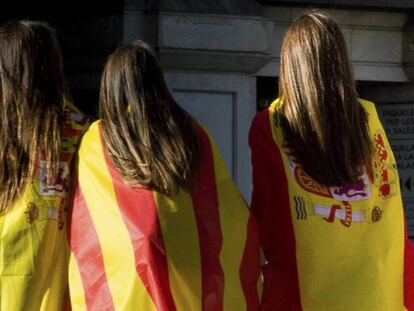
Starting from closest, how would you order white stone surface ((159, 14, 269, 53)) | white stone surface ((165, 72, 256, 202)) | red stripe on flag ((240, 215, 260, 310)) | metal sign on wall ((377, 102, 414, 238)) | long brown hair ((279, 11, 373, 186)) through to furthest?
red stripe on flag ((240, 215, 260, 310)) < long brown hair ((279, 11, 373, 186)) < white stone surface ((159, 14, 269, 53)) < white stone surface ((165, 72, 256, 202)) < metal sign on wall ((377, 102, 414, 238))

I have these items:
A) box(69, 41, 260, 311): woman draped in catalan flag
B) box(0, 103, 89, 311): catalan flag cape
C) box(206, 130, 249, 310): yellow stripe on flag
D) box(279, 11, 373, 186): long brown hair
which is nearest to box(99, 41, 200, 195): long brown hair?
box(69, 41, 260, 311): woman draped in catalan flag

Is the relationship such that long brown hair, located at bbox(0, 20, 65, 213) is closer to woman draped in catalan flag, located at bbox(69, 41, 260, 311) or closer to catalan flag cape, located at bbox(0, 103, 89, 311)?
catalan flag cape, located at bbox(0, 103, 89, 311)

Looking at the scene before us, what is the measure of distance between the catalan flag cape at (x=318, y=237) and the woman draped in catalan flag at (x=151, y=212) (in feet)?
0.40

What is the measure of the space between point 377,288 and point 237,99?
456 cm

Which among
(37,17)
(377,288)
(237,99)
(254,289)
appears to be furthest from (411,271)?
(37,17)

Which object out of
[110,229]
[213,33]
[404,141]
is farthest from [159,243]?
[404,141]

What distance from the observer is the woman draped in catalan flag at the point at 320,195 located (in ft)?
15.0

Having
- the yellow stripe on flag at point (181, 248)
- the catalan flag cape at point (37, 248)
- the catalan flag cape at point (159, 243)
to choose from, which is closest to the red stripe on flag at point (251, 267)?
the catalan flag cape at point (159, 243)

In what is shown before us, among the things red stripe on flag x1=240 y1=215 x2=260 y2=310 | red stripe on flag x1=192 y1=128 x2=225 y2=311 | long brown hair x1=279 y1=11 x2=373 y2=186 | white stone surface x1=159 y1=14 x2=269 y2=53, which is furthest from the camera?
white stone surface x1=159 y1=14 x2=269 y2=53

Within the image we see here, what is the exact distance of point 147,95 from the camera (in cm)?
439

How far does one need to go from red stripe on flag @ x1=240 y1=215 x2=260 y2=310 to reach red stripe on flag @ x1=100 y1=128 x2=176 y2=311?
1.12 feet

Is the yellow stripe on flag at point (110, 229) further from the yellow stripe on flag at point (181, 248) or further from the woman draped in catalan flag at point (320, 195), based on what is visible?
the woman draped in catalan flag at point (320, 195)

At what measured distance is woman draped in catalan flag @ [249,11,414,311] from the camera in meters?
4.56

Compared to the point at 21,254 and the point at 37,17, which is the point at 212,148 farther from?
the point at 37,17
